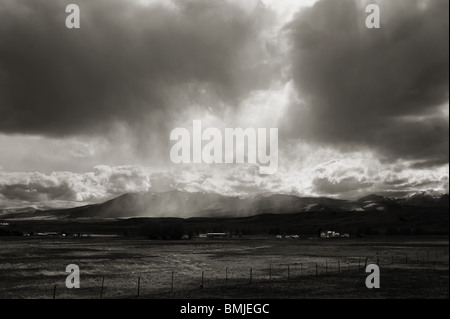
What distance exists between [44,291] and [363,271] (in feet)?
139

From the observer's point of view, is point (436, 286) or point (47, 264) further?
point (47, 264)

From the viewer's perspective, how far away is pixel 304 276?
5850cm

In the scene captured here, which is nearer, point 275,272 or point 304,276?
point 304,276
